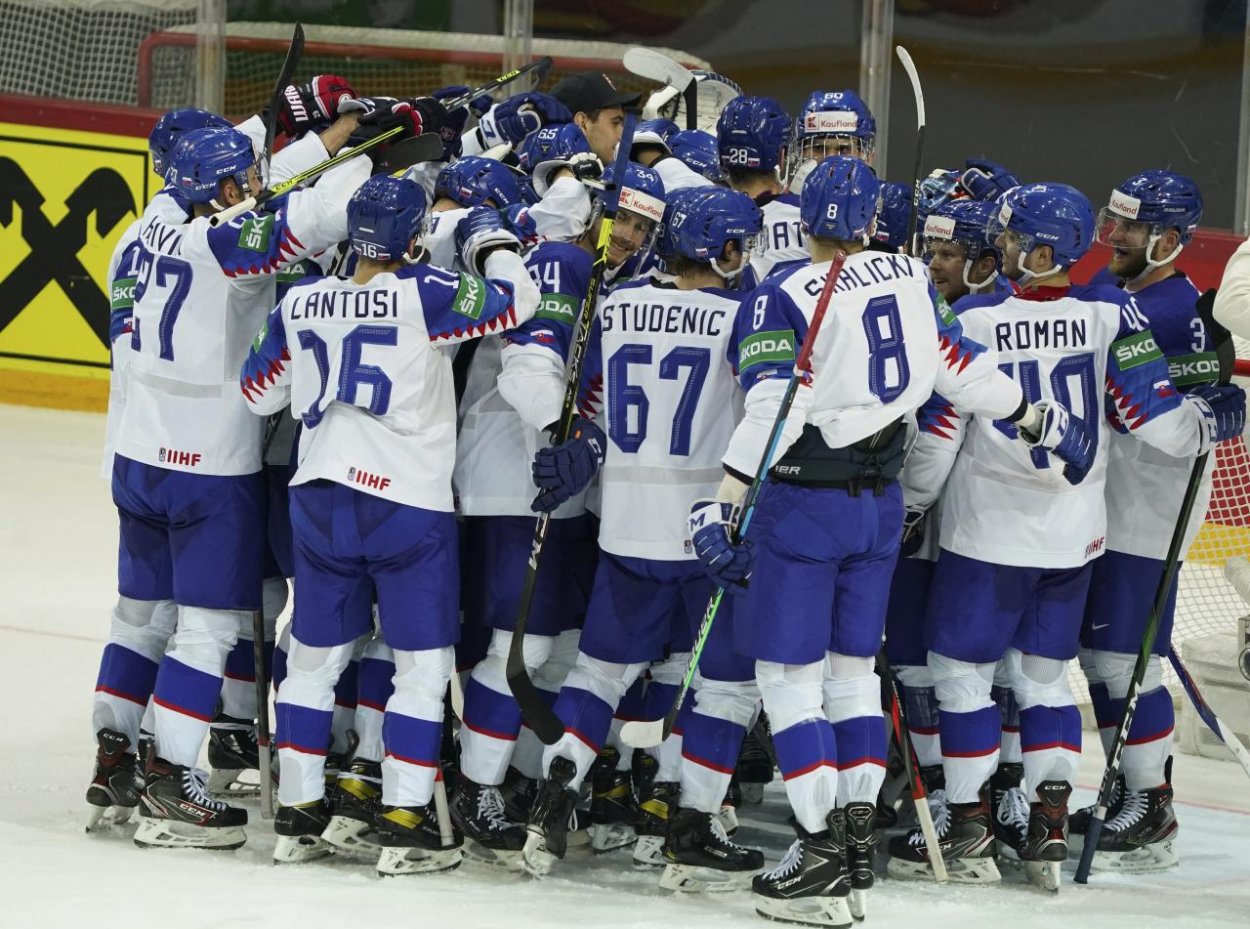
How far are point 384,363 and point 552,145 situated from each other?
84 cm

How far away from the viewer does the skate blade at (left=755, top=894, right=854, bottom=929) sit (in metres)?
3.87

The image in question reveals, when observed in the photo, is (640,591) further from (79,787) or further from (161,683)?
(79,787)

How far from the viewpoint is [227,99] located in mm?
8547

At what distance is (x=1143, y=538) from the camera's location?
4.48 metres

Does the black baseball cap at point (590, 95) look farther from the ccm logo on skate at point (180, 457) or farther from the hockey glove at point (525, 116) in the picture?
the ccm logo on skate at point (180, 457)

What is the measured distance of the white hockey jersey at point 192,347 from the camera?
171 inches

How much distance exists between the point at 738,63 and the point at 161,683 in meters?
6.95

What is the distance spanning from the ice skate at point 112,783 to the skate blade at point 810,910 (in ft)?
4.70

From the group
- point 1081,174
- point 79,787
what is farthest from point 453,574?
point 1081,174

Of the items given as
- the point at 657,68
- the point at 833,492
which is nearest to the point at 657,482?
the point at 833,492

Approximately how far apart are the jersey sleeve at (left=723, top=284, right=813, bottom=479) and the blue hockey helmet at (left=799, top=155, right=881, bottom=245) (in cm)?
16

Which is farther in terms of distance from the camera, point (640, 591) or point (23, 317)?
point (23, 317)

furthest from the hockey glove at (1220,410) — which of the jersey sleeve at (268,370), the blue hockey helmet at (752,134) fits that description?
the jersey sleeve at (268,370)

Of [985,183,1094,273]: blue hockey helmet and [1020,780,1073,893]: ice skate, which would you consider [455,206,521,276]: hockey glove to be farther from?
[1020,780,1073,893]: ice skate
